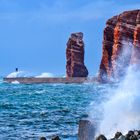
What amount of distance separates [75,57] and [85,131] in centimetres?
16984

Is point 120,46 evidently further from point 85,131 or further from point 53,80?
point 85,131

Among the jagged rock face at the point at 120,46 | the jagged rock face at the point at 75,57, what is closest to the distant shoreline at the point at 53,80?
the jagged rock face at the point at 75,57

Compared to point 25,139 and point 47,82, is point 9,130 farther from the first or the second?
point 47,82

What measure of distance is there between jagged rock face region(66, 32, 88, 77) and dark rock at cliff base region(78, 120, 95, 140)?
163551mm

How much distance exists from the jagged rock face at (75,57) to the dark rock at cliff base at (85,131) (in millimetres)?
163551

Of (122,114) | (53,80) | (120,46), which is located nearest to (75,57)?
(53,80)

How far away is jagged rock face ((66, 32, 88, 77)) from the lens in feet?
611

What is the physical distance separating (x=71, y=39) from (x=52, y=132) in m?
166

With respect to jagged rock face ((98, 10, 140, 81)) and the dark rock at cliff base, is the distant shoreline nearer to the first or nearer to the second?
jagged rock face ((98, 10, 140, 81))

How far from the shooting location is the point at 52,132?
31078 millimetres

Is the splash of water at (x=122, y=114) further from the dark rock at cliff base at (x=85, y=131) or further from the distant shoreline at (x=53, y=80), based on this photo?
the distant shoreline at (x=53, y=80)

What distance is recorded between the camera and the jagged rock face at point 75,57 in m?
186

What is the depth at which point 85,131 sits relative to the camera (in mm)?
21391

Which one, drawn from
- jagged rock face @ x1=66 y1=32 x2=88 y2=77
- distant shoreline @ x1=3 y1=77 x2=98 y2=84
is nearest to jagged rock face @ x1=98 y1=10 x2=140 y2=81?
distant shoreline @ x1=3 y1=77 x2=98 y2=84
